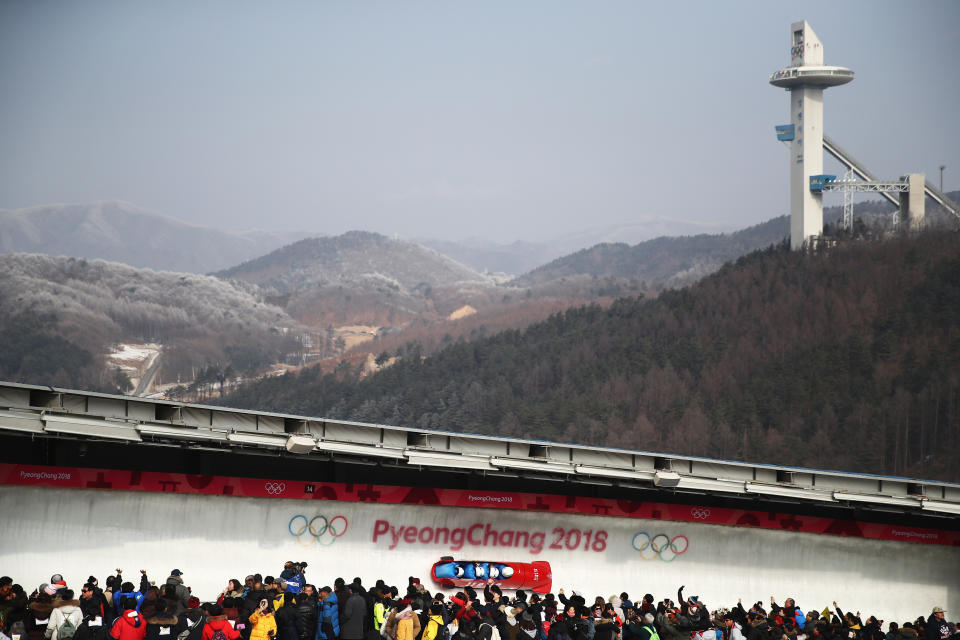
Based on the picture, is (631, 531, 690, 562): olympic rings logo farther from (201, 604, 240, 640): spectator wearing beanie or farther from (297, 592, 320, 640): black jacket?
(201, 604, 240, 640): spectator wearing beanie

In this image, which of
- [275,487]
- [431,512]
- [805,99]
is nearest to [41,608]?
[275,487]

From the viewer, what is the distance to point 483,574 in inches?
1025

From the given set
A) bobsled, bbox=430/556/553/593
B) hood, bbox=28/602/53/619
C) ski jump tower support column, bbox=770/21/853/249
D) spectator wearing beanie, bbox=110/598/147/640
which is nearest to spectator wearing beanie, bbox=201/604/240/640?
spectator wearing beanie, bbox=110/598/147/640

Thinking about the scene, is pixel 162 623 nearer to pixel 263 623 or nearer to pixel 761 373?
pixel 263 623

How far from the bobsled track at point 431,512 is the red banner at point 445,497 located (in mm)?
36

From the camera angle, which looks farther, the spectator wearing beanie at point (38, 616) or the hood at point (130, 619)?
the spectator wearing beanie at point (38, 616)

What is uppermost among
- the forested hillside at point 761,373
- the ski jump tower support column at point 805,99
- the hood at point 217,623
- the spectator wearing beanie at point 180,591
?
the ski jump tower support column at point 805,99

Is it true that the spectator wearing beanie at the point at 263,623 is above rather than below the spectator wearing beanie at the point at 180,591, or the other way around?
below

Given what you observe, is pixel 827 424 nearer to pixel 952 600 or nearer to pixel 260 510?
pixel 952 600

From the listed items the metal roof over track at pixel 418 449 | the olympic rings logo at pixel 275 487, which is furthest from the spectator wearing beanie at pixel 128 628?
the olympic rings logo at pixel 275 487

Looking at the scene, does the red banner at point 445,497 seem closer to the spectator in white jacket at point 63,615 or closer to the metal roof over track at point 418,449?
the metal roof over track at point 418,449

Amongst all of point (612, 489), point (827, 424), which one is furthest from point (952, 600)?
point (827, 424)

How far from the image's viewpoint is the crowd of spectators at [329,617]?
1770 centimetres

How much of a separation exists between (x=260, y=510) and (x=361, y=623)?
248 inches
